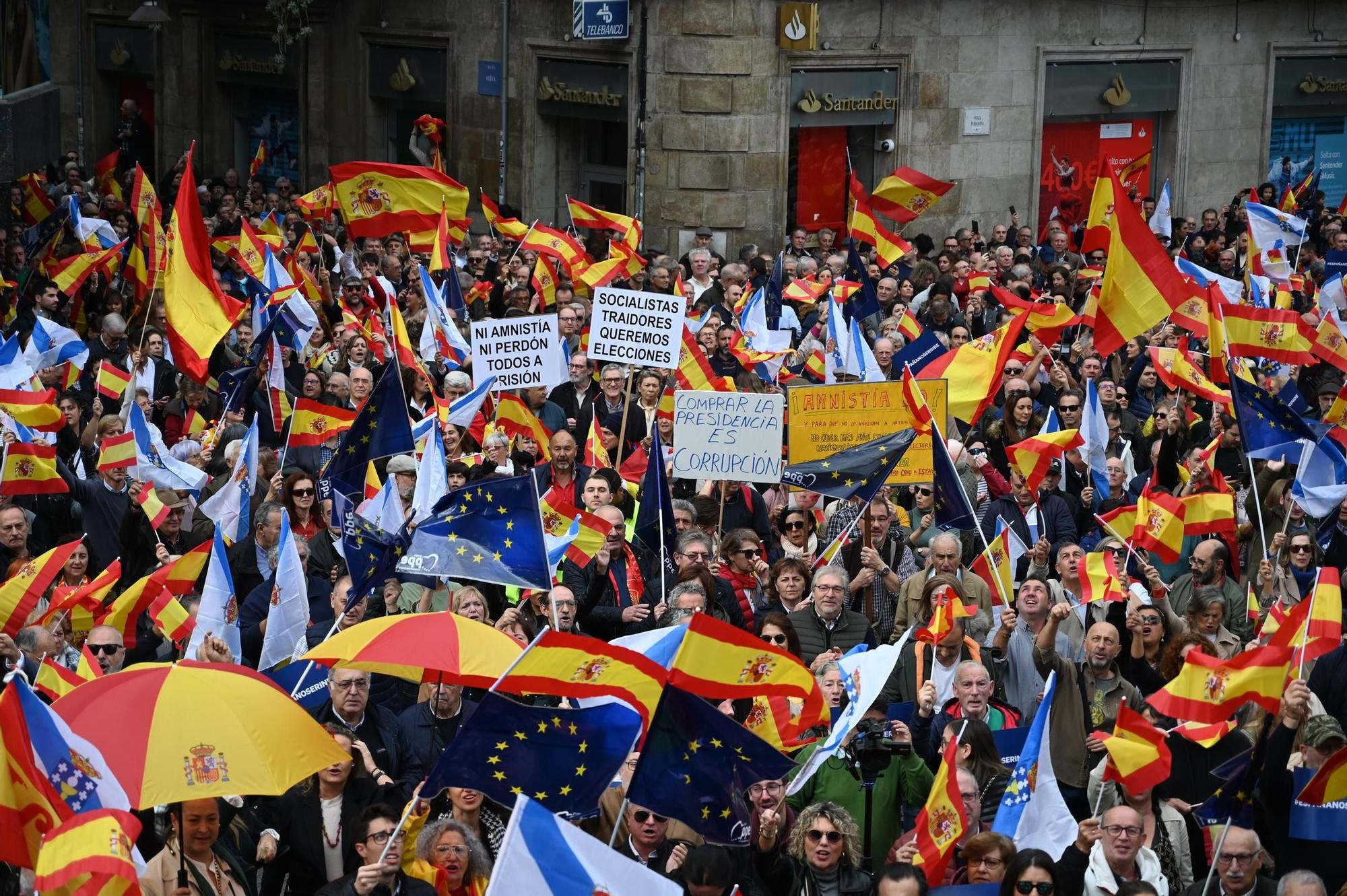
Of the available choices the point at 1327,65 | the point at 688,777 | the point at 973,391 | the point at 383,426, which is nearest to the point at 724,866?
the point at 688,777

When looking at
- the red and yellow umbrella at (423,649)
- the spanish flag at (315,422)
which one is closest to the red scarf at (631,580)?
the spanish flag at (315,422)

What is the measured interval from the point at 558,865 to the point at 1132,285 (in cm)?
928

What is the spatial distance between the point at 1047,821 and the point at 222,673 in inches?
130

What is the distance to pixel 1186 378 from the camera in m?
14.5

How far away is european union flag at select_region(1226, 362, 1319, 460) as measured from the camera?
1178cm

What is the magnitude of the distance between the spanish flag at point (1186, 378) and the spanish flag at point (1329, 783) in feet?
20.5

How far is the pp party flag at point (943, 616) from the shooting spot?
9656 millimetres

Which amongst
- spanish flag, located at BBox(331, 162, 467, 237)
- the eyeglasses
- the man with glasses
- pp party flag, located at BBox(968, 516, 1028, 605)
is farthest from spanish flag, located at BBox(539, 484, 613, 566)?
spanish flag, located at BBox(331, 162, 467, 237)

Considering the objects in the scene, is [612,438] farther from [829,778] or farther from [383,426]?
[829,778]

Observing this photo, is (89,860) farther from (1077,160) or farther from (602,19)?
(1077,160)

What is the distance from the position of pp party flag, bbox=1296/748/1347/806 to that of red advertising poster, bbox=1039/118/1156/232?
69.1 ft

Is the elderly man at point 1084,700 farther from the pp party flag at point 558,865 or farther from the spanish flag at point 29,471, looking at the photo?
the spanish flag at point 29,471

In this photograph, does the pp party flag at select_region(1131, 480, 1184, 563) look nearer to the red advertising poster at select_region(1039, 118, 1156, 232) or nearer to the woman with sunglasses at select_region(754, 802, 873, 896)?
the woman with sunglasses at select_region(754, 802, 873, 896)

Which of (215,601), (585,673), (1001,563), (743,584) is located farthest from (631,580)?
(585,673)
